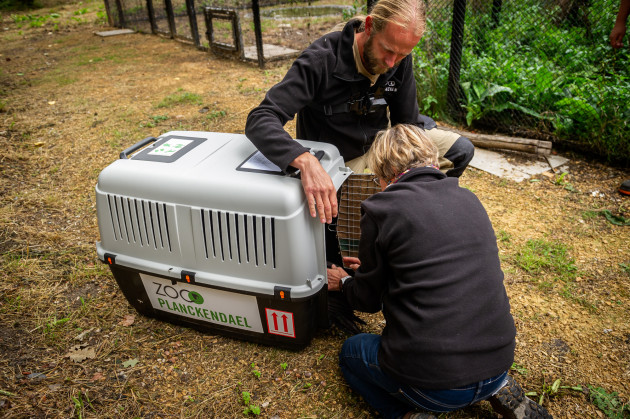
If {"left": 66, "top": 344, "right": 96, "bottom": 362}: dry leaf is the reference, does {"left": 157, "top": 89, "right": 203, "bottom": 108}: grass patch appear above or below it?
above

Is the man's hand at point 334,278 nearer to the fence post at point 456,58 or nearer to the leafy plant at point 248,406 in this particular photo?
the leafy plant at point 248,406

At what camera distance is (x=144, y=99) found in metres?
5.18

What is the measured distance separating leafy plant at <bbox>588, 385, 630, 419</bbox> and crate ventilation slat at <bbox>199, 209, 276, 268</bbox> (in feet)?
4.74

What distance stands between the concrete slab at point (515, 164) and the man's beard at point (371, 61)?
1.89 m

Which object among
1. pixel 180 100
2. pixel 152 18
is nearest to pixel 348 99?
pixel 180 100

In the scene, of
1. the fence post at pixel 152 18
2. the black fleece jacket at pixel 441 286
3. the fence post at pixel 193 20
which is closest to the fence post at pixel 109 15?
the fence post at pixel 152 18

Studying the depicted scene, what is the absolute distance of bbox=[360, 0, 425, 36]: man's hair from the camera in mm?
1831

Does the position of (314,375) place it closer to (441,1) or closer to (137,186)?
(137,186)

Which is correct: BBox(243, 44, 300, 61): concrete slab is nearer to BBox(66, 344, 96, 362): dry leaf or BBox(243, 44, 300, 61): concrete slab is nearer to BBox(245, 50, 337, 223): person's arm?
BBox(245, 50, 337, 223): person's arm

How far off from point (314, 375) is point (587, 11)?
191 inches

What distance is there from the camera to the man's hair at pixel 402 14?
183 centimetres

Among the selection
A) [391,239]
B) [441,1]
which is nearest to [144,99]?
[441,1]

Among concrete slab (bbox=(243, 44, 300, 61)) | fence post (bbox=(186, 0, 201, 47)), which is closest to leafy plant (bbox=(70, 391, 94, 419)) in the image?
concrete slab (bbox=(243, 44, 300, 61))

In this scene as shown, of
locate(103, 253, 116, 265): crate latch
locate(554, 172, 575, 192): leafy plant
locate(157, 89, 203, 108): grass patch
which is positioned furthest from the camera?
locate(157, 89, 203, 108): grass patch
